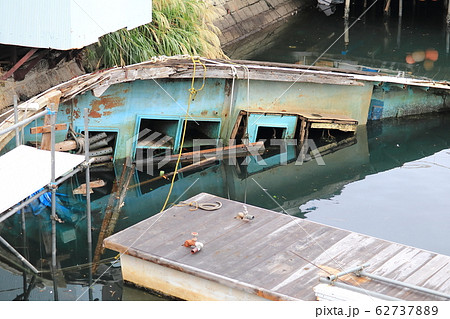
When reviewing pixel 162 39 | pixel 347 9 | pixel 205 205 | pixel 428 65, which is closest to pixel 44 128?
pixel 205 205

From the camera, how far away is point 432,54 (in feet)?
79.0

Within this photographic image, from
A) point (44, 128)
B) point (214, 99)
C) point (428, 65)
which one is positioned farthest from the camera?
point (428, 65)

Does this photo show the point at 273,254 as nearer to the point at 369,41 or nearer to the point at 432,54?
the point at 432,54

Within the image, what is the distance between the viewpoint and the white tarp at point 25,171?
9.02 metres

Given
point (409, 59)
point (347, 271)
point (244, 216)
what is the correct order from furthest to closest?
point (409, 59)
point (244, 216)
point (347, 271)

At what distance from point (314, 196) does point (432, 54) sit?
12.4 meters

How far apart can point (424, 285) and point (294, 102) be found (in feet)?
23.7

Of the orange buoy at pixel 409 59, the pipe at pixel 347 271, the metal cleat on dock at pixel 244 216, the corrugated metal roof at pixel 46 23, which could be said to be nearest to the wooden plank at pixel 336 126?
the corrugated metal roof at pixel 46 23

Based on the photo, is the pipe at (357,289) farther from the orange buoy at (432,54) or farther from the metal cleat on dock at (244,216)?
the orange buoy at (432,54)

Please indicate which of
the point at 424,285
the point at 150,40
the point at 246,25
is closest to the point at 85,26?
the point at 150,40

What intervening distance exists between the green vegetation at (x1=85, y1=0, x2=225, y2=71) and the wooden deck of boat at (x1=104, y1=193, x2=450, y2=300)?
19.4 ft

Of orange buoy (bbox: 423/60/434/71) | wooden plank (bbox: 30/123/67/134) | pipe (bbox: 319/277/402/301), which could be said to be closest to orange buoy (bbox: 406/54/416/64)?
orange buoy (bbox: 423/60/434/71)

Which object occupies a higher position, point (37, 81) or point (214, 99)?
point (37, 81)

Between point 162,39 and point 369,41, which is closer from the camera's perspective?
point 162,39
